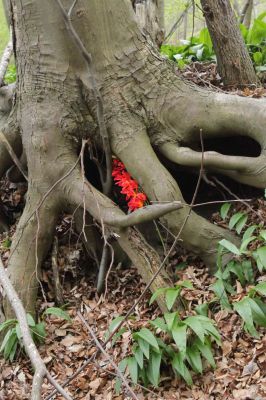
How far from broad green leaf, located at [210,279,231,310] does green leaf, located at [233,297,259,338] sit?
0.77ft

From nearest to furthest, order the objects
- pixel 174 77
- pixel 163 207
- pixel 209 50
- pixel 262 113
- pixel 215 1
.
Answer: pixel 163 207
pixel 262 113
pixel 174 77
pixel 215 1
pixel 209 50

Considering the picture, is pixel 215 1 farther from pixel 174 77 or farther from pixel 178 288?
pixel 178 288

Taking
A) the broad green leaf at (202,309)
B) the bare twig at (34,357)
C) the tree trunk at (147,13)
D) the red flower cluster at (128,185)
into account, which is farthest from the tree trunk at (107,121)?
the bare twig at (34,357)

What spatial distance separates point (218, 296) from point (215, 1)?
3.65m

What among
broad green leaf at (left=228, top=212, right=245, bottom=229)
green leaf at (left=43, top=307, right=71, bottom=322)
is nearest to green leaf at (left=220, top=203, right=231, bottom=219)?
broad green leaf at (left=228, top=212, right=245, bottom=229)

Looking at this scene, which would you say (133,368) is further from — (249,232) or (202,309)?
(249,232)

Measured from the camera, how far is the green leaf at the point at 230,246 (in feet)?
12.2

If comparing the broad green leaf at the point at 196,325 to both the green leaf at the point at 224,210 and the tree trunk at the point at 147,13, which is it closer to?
the green leaf at the point at 224,210

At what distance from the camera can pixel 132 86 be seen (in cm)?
438

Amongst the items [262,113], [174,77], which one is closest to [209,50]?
[174,77]

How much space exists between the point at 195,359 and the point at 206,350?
103mm

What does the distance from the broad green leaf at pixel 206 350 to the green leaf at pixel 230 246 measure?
733mm

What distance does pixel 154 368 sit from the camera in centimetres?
341

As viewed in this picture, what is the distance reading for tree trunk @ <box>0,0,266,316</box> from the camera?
4129 millimetres
